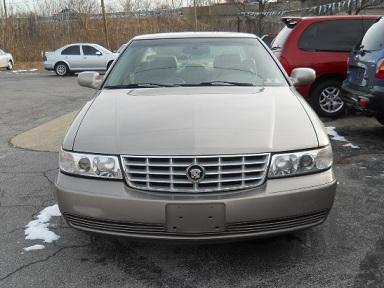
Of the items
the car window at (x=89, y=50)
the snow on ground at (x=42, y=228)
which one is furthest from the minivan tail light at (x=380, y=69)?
the car window at (x=89, y=50)

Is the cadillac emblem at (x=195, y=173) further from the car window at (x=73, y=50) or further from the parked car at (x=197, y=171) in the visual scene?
the car window at (x=73, y=50)

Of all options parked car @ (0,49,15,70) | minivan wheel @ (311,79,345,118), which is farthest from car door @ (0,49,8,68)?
minivan wheel @ (311,79,345,118)

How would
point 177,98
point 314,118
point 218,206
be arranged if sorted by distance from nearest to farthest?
point 218,206 < point 314,118 < point 177,98

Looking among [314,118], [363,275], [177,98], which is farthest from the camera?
[177,98]

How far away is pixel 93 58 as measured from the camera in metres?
22.8

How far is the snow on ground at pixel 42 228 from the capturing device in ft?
12.5

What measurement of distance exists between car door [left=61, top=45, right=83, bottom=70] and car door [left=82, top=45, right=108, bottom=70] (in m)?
0.26

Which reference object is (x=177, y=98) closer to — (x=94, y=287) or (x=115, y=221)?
(x=115, y=221)

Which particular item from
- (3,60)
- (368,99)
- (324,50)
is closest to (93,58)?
(3,60)

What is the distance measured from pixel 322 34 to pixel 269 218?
6.69 m

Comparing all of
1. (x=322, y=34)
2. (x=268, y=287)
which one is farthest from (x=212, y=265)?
(x=322, y=34)

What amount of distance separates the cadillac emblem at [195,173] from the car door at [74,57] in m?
21.1

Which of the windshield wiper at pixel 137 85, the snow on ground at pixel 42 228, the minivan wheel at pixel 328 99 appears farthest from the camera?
the minivan wheel at pixel 328 99

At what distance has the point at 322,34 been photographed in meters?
8.92
